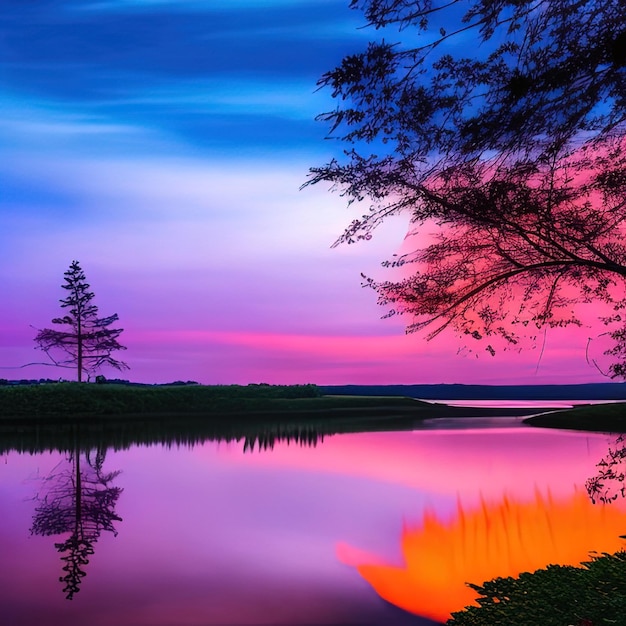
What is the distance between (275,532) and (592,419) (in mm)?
40536

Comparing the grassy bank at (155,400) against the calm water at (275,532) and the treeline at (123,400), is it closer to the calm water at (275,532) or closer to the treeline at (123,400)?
the treeline at (123,400)

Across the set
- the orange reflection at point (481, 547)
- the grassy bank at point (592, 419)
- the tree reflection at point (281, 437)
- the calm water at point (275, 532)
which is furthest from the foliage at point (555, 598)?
the grassy bank at point (592, 419)

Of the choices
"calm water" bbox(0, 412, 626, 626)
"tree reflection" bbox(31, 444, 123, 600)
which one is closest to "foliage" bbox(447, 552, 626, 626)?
"calm water" bbox(0, 412, 626, 626)

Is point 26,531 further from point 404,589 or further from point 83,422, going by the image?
point 83,422

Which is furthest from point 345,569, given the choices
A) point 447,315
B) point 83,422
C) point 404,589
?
point 83,422

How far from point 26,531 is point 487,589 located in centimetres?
1147

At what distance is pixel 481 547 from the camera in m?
15.2

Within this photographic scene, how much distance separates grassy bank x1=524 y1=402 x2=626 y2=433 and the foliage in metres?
40.6

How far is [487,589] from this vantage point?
11508mm

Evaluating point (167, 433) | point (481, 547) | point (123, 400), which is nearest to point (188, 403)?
point (123, 400)

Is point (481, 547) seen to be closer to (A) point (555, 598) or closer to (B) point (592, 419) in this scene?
(A) point (555, 598)

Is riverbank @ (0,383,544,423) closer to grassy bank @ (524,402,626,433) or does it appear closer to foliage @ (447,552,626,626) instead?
grassy bank @ (524,402,626,433)

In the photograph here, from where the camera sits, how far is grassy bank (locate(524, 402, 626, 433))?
49688 mm

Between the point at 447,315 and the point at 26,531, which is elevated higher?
the point at 447,315
